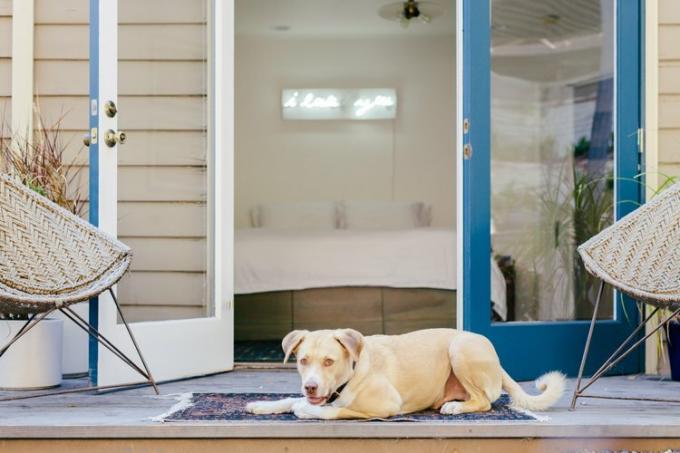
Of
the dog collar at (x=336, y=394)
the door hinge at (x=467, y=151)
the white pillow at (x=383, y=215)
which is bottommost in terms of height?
the dog collar at (x=336, y=394)

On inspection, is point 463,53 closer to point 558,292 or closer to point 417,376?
point 558,292

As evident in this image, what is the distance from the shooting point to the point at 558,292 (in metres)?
3.58

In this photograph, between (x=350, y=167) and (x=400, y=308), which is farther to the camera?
(x=350, y=167)

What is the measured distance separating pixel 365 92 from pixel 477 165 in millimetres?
4223

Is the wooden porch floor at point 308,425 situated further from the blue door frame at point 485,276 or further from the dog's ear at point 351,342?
the blue door frame at point 485,276

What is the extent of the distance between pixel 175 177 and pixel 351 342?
1.62 meters

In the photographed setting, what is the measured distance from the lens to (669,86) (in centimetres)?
365

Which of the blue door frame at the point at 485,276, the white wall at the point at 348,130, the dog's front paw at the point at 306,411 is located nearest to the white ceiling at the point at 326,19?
the white wall at the point at 348,130

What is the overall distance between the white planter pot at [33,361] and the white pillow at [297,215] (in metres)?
3.94

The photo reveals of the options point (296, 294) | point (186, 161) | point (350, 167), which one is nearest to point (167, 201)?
point (186, 161)

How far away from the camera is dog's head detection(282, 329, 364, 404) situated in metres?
2.28

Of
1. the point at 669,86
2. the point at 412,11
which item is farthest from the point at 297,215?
the point at 669,86

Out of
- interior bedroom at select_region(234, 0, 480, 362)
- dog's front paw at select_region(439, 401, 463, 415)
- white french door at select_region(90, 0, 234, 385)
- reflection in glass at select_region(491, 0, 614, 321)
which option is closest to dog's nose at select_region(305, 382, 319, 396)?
dog's front paw at select_region(439, 401, 463, 415)

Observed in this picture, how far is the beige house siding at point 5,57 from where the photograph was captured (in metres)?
3.69
